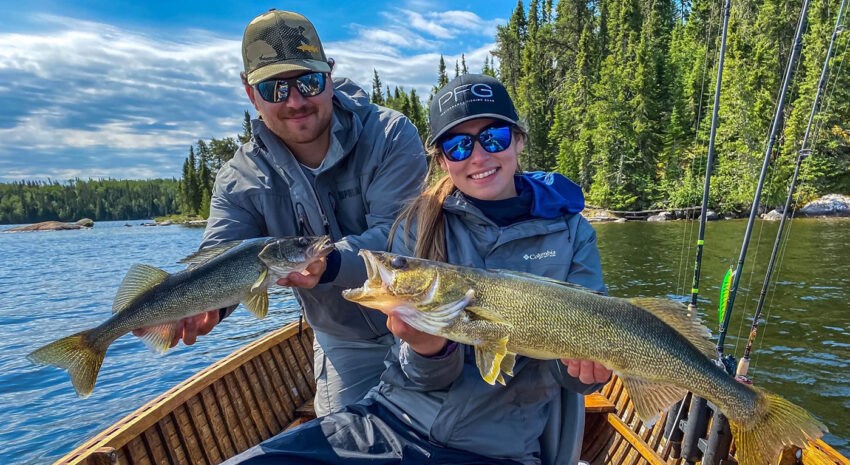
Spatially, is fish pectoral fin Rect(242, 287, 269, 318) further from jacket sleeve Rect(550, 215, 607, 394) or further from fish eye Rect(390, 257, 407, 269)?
jacket sleeve Rect(550, 215, 607, 394)

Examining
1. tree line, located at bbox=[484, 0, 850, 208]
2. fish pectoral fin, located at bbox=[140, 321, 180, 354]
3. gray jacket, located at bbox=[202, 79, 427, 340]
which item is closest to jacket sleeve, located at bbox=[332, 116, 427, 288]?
gray jacket, located at bbox=[202, 79, 427, 340]

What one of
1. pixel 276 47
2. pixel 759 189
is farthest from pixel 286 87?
pixel 759 189

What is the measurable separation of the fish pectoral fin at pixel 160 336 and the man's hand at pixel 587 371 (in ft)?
8.65

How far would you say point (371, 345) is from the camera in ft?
14.0

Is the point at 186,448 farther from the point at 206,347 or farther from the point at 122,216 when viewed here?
the point at 122,216

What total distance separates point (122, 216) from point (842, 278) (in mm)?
199631

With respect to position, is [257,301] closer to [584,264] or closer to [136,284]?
[136,284]

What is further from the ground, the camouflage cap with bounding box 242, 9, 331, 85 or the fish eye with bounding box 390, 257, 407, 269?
the camouflage cap with bounding box 242, 9, 331, 85

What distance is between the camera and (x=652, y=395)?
2750mm

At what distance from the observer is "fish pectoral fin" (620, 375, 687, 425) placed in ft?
8.93

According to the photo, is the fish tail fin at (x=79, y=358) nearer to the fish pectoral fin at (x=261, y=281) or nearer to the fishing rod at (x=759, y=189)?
the fish pectoral fin at (x=261, y=281)

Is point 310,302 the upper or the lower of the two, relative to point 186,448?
upper

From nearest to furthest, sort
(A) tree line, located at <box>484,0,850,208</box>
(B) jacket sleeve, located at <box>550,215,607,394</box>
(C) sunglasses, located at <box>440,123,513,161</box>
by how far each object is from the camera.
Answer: (B) jacket sleeve, located at <box>550,215,607,394</box>, (C) sunglasses, located at <box>440,123,513,161</box>, (A) tree line, located at <box>484,0,850,208</box>

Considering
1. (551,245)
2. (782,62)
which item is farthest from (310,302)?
(782,62)
